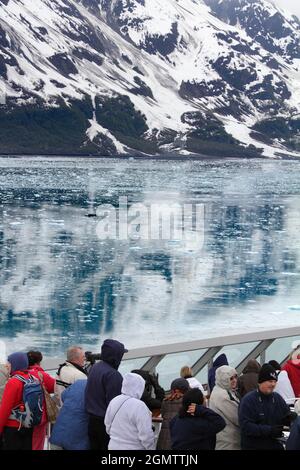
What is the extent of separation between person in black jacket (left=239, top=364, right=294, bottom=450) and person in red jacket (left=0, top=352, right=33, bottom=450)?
2.24 meters

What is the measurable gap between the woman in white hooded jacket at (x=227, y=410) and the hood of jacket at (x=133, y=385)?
2.81 ft

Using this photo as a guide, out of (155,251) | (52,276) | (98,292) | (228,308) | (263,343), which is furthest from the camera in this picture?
(155,251)

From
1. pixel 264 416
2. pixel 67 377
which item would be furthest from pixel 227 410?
pixel 67 377

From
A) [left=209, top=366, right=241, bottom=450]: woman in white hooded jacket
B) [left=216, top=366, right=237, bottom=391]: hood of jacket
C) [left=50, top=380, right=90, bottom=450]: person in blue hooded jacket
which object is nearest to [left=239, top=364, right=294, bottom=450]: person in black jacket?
[left=209, top=366, right=241, bottom=450]: woman in white hooded jacket

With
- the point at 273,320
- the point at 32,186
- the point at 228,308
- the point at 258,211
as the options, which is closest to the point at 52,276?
the point at 228,308

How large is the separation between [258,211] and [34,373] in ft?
216

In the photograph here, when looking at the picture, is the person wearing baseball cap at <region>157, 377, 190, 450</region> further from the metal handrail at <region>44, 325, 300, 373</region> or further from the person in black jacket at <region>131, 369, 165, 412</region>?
the metal handrail at <region>44, 325, 300, 373</region>

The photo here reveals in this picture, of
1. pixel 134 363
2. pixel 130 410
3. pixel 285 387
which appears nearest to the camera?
pixel 130 410

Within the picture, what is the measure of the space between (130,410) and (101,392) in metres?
0.74

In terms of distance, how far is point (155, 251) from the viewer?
46438 millimetres

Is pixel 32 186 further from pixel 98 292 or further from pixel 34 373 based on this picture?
pixel 34 373

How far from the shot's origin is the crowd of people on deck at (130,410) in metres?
8.20

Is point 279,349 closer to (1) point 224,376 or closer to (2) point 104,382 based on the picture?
(1) point 224,376

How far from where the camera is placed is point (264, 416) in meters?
8.32
